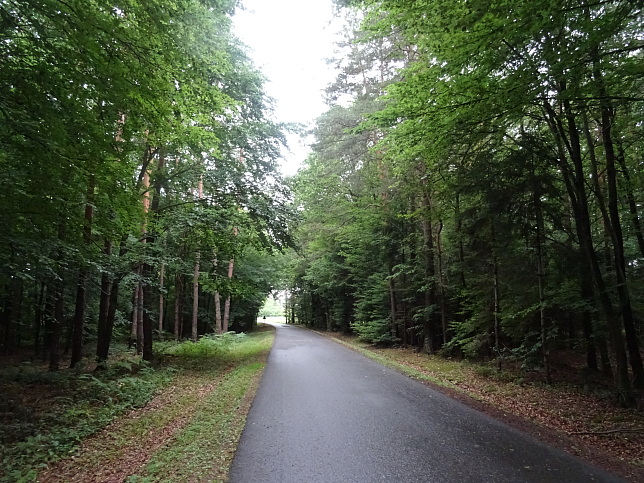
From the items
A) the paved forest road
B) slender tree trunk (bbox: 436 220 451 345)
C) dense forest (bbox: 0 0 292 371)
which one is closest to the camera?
the paved forest road

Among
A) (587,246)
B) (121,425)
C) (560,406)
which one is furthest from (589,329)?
(121,425)

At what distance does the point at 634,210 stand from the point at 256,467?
10.6m

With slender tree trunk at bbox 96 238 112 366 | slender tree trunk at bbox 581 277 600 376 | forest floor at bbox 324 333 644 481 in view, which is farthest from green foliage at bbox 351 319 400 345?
slender tree trunk at bbox 96 238 112 366

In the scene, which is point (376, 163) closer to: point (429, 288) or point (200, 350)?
point (429, 288)

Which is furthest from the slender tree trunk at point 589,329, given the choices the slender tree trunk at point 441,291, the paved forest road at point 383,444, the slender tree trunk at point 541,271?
the slender tree trunk at point 441,291

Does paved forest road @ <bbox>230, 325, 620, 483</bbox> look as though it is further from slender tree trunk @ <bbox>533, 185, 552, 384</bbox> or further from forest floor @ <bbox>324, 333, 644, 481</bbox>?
slender tree trunk @ <bbox>533, 185, 552, 384</bbox>

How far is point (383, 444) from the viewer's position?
496 centimetres

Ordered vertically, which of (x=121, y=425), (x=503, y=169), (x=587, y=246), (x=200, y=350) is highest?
(x=503, y=169)

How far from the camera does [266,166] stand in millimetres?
13156

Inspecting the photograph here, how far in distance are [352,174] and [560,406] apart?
13.1 metres

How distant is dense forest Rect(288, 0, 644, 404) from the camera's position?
4.81 meters

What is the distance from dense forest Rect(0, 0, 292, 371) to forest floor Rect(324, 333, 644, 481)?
6.81 metres

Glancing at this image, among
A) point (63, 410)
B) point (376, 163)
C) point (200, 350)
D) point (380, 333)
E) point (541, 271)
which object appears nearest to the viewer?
point (63, 410)

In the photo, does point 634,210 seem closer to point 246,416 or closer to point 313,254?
point 246,416
